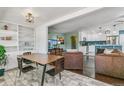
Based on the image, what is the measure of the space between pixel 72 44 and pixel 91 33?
6.58 ft

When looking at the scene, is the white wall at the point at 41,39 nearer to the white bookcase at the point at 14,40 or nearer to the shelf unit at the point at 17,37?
the shelf unit at the point at 17,37

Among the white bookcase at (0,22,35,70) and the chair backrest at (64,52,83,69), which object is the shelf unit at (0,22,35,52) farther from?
the chair backrest at (64,52,83,69)

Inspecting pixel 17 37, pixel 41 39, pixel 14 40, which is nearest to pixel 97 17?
pixel 41 39

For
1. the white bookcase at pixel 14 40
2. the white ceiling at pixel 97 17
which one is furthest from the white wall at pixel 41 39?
the white ceiling at pixel 97 17

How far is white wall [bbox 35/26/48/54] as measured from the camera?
18.7ft

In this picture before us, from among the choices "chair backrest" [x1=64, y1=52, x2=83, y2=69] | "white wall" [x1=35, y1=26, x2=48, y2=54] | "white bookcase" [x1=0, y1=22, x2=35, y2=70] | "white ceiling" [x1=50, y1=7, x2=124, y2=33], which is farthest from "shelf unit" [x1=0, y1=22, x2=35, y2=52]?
"chair backrest" [x1=64, y1=52, x2=83, y2=69]

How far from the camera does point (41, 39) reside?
5934 mm

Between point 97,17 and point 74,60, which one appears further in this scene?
point 97,17

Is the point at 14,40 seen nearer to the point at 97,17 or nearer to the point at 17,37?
the point at 17,37

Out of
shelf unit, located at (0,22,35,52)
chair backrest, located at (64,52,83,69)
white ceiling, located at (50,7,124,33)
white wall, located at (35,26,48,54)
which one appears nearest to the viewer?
shelf unit, located at (0,22,35,52)

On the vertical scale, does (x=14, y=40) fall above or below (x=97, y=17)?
below

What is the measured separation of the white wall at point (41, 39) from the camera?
5711mm

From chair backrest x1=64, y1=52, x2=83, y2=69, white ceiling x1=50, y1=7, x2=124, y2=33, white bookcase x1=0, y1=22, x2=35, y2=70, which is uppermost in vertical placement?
white ceiling x1=50, y1=7, x2=124, y2=33
